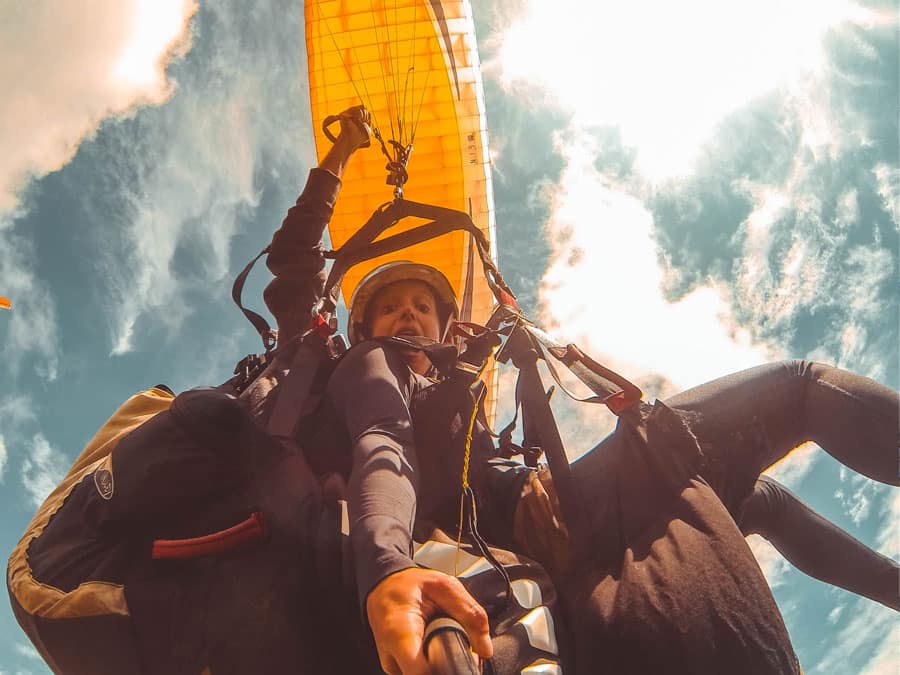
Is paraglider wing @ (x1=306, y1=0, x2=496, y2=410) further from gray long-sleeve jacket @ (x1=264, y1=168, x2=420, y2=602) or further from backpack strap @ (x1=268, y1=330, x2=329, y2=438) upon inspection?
backpack strap @ (x1=268, y1=330, x2=329, y2=438)

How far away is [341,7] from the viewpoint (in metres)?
6.10

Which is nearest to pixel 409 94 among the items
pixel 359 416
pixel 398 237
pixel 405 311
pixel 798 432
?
pixel 398 237

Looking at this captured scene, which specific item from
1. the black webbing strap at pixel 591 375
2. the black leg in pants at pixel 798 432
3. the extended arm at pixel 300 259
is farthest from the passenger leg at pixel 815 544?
the extended arm at pixel 300 259

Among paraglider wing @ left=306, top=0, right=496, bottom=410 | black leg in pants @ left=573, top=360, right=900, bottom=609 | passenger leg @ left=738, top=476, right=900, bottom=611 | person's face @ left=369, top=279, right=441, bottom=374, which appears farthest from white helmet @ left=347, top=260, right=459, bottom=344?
paraglider wing @ left=306, top=0, right=496, bottom=410

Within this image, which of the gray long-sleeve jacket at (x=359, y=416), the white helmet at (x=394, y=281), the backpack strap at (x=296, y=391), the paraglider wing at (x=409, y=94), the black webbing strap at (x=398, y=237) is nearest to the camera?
the gray long-sleeve jacket at (x=359, y=416)

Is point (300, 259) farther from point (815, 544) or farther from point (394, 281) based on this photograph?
point (815, 544)

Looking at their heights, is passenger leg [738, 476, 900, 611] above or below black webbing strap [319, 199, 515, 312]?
below

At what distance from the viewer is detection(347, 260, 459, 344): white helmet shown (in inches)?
134

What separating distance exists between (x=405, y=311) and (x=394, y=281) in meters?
0.28

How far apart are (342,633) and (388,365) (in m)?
0.97

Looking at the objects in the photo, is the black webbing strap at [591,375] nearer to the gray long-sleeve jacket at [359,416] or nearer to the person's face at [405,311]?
the gray long-sleeve jacket at [359,416]

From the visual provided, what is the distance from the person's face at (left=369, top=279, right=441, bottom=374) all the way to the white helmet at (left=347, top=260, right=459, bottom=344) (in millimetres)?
34

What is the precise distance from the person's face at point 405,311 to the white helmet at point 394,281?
0.11ft

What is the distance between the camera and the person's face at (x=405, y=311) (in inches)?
126
